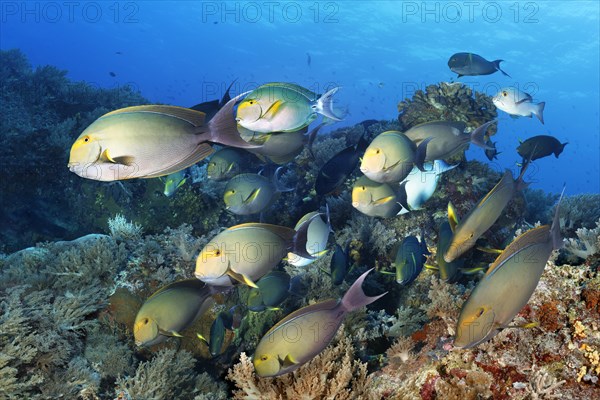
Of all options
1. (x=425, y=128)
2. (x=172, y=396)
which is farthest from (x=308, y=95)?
(x=172, y=396)

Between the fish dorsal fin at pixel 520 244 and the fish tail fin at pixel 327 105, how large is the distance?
1.79 metres

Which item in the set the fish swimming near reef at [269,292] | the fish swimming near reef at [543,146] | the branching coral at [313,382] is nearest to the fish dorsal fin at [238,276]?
the branching coral at [313,382]

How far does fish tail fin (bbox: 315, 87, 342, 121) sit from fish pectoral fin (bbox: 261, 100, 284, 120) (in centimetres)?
36

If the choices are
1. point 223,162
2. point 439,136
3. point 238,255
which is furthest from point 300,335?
point 223,162

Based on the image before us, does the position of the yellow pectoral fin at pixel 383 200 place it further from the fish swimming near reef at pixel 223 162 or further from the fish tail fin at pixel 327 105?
the fish swimming near reef at pixel 223 162

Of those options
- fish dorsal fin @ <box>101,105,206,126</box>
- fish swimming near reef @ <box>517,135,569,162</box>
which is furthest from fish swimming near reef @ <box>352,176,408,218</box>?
fish swimming near reef @ <box>517,135,569,162</box>

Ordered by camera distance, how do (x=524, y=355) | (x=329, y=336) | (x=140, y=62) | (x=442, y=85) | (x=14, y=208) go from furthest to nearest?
1. (x=140, y=62)
2. (x=14, y=208)
3. (x=442, y=85)
4. (x=524, y=355)
5. (x=329, y=336)

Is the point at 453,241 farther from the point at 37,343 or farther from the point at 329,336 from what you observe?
the point at 37,343

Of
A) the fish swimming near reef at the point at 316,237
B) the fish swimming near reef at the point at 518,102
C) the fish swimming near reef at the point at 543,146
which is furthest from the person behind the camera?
the fish swimming near reef at the point at 518,102

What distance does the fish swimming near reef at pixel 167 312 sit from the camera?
2.55 meters

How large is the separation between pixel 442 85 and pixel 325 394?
612 cm

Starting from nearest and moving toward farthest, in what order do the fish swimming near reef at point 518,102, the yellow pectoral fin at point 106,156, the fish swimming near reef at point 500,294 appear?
the fish swimming near reef at point 500,294, the yellow pectoral fin at point 106,156, the fish swimming near reef at point 518,102

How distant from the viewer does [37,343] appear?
3.15 metres

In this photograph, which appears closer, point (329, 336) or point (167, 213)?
point (329, 336)
